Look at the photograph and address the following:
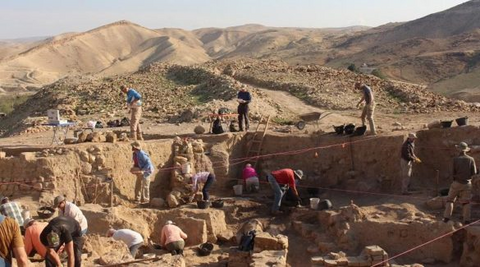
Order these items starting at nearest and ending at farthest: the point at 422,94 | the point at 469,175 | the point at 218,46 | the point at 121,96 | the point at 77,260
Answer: the point at 77,260
the point at 469,175
the point at 422,94
the point at 121,96
the point at 218,46

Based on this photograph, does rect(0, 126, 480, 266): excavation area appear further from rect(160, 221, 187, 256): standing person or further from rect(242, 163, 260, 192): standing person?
rect(160, 221, 187, 256): standing person

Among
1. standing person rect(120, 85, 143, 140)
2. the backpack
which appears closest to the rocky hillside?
the backpack

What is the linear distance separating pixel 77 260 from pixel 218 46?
10134 centimetres

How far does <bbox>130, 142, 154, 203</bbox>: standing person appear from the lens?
1283 cm

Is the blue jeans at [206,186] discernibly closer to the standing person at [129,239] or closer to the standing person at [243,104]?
the standing person at [243,104]

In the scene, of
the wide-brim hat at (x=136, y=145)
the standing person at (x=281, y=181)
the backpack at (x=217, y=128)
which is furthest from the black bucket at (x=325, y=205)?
the wide-brim hat at (x=136, y=145)

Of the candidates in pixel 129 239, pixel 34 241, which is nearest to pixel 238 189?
pixel 129 239

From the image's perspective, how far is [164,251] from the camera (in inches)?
441

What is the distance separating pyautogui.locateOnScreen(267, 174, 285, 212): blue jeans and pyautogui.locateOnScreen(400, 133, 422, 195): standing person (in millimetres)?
2677

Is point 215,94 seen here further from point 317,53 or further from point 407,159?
point 317,53

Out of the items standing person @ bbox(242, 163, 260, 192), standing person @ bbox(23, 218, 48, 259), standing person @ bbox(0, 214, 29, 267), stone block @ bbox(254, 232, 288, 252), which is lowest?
stone block @ bbox(254, 232, 288, 252)

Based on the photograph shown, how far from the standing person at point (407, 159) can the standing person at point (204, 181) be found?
13.8 ft

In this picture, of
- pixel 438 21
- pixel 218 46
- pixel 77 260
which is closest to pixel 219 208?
pixel 77 260

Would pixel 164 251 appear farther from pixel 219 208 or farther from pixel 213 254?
pixel 219 208
